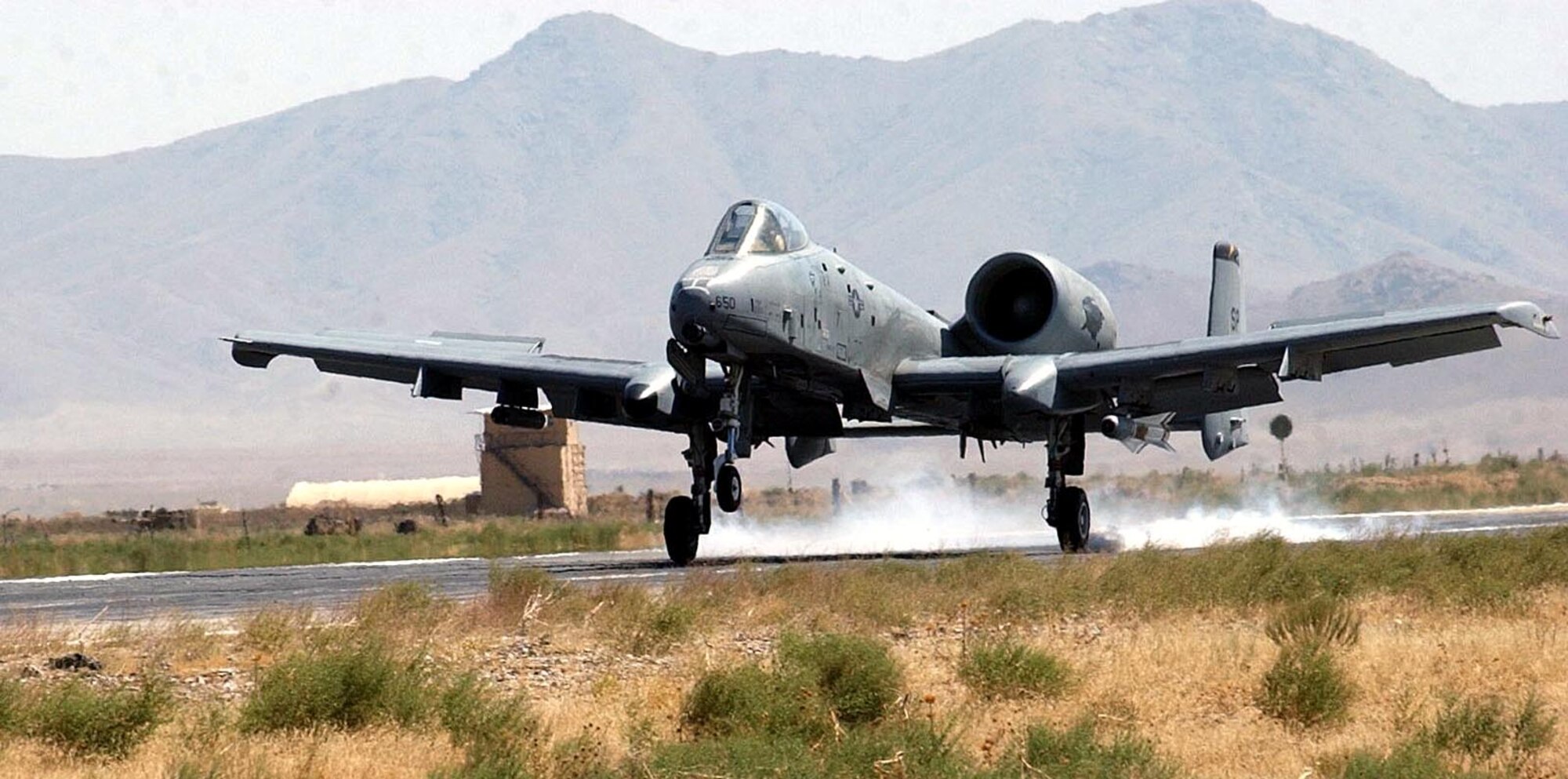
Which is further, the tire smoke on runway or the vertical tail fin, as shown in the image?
the vertical tail fin

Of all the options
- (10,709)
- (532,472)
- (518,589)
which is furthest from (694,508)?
(532,472)

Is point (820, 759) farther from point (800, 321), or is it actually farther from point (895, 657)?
point (800, 321)

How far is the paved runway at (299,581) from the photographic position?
24.4 metres

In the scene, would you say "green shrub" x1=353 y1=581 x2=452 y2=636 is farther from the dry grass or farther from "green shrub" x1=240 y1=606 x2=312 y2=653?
"green shrub" x1=240 y1=606 x2=312 y2=653

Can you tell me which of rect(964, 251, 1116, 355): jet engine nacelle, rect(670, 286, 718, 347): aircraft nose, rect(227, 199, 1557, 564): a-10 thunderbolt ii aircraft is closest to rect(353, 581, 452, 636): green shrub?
rect(670, 286, 718, 347): aircraft nose

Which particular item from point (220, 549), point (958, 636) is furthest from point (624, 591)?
point (220, 549)

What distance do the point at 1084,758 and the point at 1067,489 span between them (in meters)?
19.1

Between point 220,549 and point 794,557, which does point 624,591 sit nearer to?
point 794,557

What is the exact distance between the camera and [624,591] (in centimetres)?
2119

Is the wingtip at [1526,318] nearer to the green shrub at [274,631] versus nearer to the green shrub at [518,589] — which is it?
the green shrub at [518,589]

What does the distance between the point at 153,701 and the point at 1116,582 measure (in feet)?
35.8

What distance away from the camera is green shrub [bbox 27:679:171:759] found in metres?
13.4

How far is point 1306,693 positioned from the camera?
14.7 metres

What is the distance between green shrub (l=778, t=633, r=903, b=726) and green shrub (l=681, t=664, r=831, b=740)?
0.61 feet
